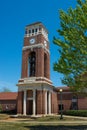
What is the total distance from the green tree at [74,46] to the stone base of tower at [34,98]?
26.9m

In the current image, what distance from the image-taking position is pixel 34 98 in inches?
1900

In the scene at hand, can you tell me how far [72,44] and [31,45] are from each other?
105ft

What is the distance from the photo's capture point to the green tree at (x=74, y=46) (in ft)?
64.2

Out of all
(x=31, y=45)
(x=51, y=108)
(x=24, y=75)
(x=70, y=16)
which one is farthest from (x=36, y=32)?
(x=70, y=16)

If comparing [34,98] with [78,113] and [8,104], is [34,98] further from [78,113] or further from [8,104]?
[8,104]

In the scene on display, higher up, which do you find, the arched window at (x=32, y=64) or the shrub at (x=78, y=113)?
the arched window at (x=32, y=64)

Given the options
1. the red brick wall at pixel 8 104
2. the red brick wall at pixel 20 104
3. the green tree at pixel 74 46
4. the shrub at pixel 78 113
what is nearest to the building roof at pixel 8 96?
the red brick wall at pixel 8 104

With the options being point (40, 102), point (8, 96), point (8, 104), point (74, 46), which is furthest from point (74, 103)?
point (74, 46)

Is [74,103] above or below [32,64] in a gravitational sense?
below

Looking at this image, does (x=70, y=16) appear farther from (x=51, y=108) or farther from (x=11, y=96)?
(x=11, y=96)

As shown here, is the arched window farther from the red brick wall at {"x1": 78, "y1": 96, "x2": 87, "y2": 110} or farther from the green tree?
the green tree

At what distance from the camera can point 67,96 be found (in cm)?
6047

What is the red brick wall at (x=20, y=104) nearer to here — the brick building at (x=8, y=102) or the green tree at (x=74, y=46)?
the brick building at (x=8, y=102)

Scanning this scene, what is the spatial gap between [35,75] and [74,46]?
98.6 ft
